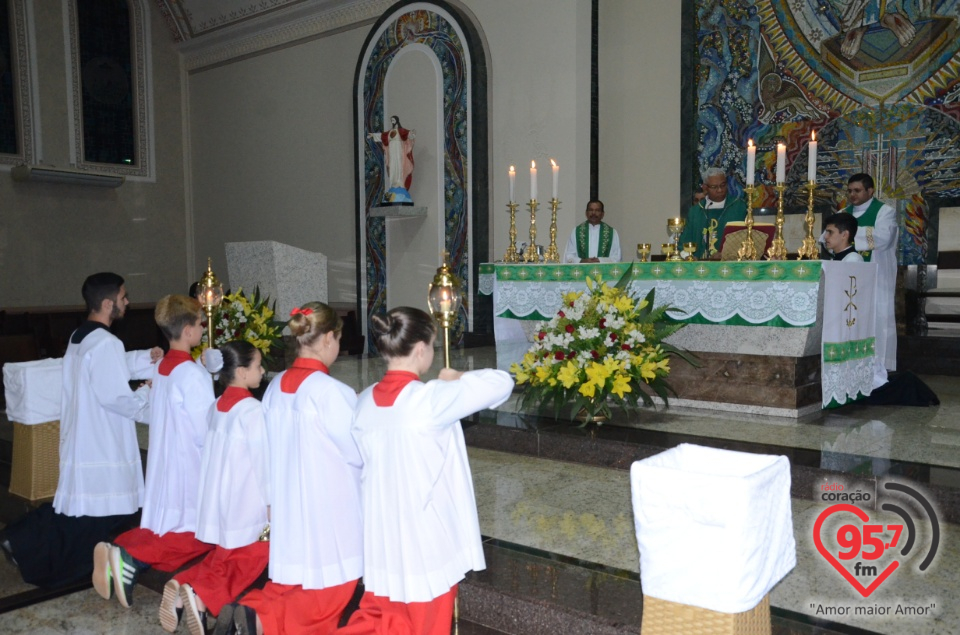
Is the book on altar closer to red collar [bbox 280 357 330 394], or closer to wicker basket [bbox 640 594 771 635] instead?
red collar [bbox 280 357 330 394]

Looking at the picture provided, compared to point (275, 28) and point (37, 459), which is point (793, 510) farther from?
point (275, 28)

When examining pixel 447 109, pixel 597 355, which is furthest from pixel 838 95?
pixel 597 355

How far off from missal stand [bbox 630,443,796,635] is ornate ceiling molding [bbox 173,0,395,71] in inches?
423

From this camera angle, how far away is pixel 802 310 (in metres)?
5.18

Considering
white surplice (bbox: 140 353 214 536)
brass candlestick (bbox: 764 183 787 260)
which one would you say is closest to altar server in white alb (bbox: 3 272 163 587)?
white surplice (bbox: 140 353 214 536)

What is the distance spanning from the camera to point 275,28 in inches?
520

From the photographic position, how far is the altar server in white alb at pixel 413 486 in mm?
2613

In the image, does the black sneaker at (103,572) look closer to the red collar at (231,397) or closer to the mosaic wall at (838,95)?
the red collar at (231,397)

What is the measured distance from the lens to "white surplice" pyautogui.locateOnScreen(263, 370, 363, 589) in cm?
291

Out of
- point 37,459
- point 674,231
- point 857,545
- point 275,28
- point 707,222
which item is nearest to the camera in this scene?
point 857,545

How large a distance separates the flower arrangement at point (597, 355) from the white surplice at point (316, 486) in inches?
93.1

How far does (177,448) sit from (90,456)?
Result: 2.15 feet

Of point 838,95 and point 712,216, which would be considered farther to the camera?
point 838,95

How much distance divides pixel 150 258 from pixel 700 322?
11536 mm
